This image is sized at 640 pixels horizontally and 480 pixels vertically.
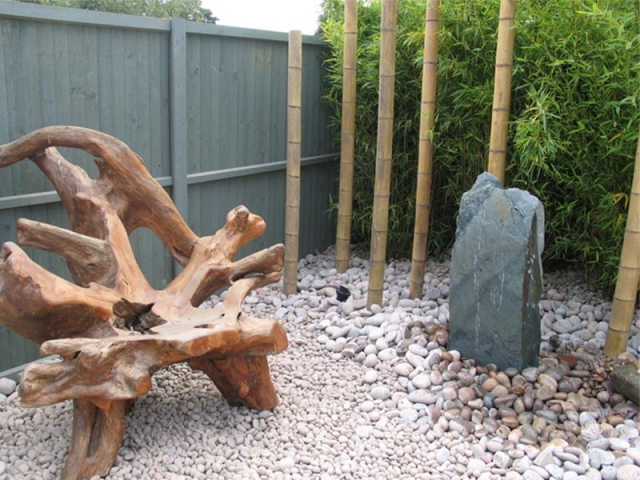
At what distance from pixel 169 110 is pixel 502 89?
158 centimetres

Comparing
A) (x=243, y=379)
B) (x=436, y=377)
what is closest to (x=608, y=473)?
(x=436, y=377)

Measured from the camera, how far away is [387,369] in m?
3.10

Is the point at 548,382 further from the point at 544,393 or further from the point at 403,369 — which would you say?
the point at 403,369

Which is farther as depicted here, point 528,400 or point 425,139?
point 425,139

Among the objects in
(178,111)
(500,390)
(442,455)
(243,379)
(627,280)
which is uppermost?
(178,111)

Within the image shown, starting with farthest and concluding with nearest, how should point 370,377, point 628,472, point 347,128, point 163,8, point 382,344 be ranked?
1. point 163,8
2. point 347,128
3. point 382,344
4. point 370,377
5. point 628,472

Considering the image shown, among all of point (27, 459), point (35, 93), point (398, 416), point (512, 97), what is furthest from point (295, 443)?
point (512, 97)

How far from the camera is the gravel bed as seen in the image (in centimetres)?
239

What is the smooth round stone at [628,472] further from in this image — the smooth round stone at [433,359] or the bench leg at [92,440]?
the bench leg at [92,440]

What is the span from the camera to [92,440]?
2.25 meters

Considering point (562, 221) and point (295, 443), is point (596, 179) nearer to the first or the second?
point (562, 221)

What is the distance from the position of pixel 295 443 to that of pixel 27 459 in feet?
2.95

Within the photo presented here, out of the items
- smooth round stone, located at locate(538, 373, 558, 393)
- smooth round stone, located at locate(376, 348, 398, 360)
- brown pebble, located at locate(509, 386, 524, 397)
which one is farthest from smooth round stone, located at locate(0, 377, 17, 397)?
smooth round stone, located at locate(538, 373, 558, 393)

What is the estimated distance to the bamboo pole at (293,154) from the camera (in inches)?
144
